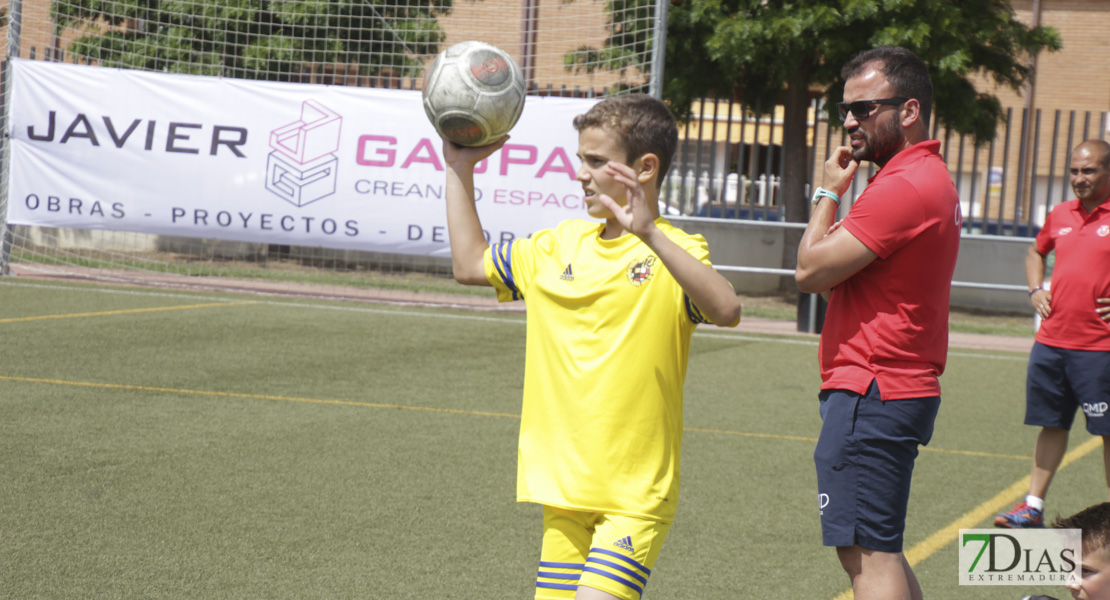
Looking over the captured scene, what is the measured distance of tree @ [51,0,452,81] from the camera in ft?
48.4

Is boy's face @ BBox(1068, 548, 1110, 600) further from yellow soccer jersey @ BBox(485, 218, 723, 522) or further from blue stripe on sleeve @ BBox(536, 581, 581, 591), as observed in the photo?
blue stripe on sleeve @ BBox(536, 581, 581, 591)

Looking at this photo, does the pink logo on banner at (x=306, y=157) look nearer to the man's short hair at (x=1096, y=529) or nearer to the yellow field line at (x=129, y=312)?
the yellow field line at (x=129, y=312)

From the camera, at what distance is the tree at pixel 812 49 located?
14.6 meters

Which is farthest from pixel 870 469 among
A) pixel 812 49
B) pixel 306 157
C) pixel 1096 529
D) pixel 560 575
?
pixel 812 49

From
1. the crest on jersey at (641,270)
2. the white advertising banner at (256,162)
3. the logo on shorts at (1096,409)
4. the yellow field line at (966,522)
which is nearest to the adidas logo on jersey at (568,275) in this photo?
the crest on jersey at (641,270)

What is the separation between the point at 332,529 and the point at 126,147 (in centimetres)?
959

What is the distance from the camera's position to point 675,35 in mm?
15672

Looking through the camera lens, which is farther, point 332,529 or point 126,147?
point 126,147

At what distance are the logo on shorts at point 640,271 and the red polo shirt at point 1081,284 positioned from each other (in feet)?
11.4

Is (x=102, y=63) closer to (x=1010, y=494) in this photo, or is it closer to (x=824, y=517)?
(x=1010, y=494)

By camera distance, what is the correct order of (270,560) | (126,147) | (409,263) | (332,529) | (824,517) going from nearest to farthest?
(824,517), (270,560), (332,529), (126,147), (409,263)

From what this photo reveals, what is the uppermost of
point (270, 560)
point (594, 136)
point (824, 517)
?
point (594, 136)

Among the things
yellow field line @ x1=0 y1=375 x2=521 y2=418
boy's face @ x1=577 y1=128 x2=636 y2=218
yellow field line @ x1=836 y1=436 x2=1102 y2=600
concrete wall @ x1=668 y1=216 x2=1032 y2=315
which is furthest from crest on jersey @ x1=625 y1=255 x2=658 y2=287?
concrete wall @ x1=668 y1=216 x2=1032 y2=315

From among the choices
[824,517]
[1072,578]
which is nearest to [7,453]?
[824,517]
